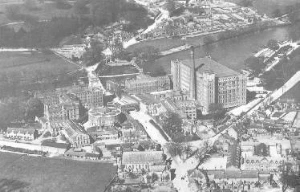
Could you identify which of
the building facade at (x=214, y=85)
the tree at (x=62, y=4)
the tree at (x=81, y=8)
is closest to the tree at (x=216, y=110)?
the building facade at (x=214, y=85)

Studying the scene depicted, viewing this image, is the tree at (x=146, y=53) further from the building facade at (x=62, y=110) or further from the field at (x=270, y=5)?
the field at (x=270, y=5)

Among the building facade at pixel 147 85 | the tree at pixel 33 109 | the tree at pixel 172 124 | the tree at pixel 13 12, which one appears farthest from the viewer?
the tree at pixel 13 12

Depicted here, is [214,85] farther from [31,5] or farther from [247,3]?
[247,3]

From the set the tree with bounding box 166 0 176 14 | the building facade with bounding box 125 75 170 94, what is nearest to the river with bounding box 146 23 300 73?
the building facade with bounding box 125 75 170 94

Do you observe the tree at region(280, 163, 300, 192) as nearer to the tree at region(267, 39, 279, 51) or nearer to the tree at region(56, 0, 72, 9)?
the tree at region(267, 39, 279, 51)

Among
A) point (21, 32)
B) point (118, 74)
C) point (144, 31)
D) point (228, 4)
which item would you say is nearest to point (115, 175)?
point (118, 74)

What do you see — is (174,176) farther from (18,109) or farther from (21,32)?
(21,32)
